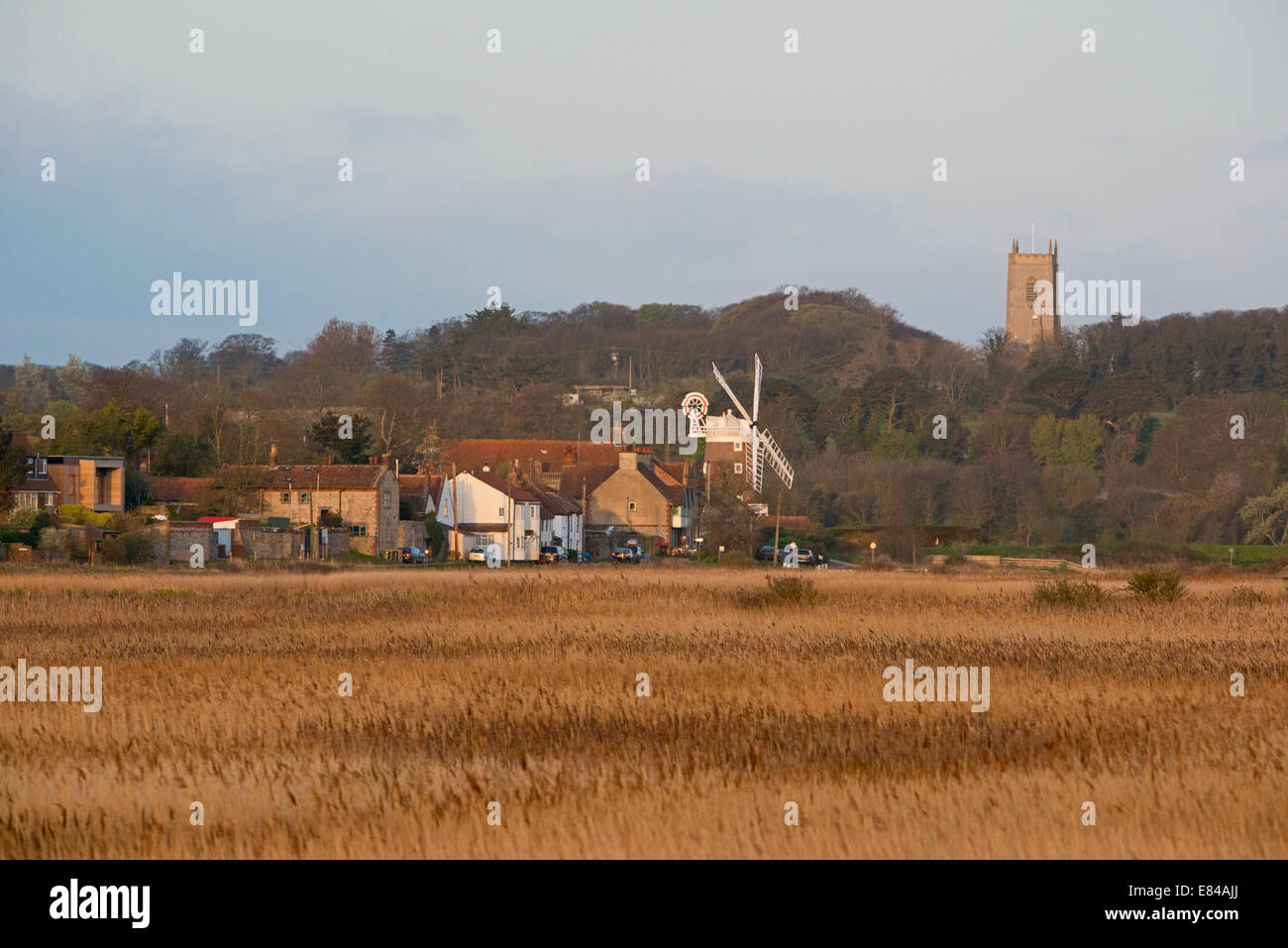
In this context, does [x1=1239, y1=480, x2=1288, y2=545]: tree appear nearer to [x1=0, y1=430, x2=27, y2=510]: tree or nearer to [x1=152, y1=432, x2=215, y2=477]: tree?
[x1=152, y1=432, x2=215, y2=477]: tree

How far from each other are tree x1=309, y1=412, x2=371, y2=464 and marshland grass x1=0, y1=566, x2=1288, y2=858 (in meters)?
49.2

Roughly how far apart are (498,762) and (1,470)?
53.2 m

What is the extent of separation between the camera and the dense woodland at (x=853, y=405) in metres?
84.7

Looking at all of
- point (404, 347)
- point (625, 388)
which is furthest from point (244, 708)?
point (404, 347)

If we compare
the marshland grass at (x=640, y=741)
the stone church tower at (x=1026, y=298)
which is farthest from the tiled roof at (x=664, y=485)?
the stone church tower at (x=1026, y=298)

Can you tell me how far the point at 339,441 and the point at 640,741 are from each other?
65736mm

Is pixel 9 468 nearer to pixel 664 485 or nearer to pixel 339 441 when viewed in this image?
pixel 339 441

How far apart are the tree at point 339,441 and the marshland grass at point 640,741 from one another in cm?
4919

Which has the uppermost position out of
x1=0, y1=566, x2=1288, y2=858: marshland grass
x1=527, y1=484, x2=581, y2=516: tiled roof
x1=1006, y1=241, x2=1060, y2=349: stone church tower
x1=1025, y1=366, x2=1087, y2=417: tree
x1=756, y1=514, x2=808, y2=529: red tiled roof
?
x1=1006, y1=241, x2=1060, y2=349: stone church tower

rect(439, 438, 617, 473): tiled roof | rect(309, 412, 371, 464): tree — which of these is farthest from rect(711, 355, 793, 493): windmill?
rect(309, 412, 371, 464): tree

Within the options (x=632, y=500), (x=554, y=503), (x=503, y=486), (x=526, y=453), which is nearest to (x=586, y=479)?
(x=632, y=500)

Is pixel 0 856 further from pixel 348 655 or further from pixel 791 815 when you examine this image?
pixel 348 655

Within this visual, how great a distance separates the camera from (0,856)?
1055cm

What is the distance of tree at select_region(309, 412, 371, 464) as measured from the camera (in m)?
78.4
